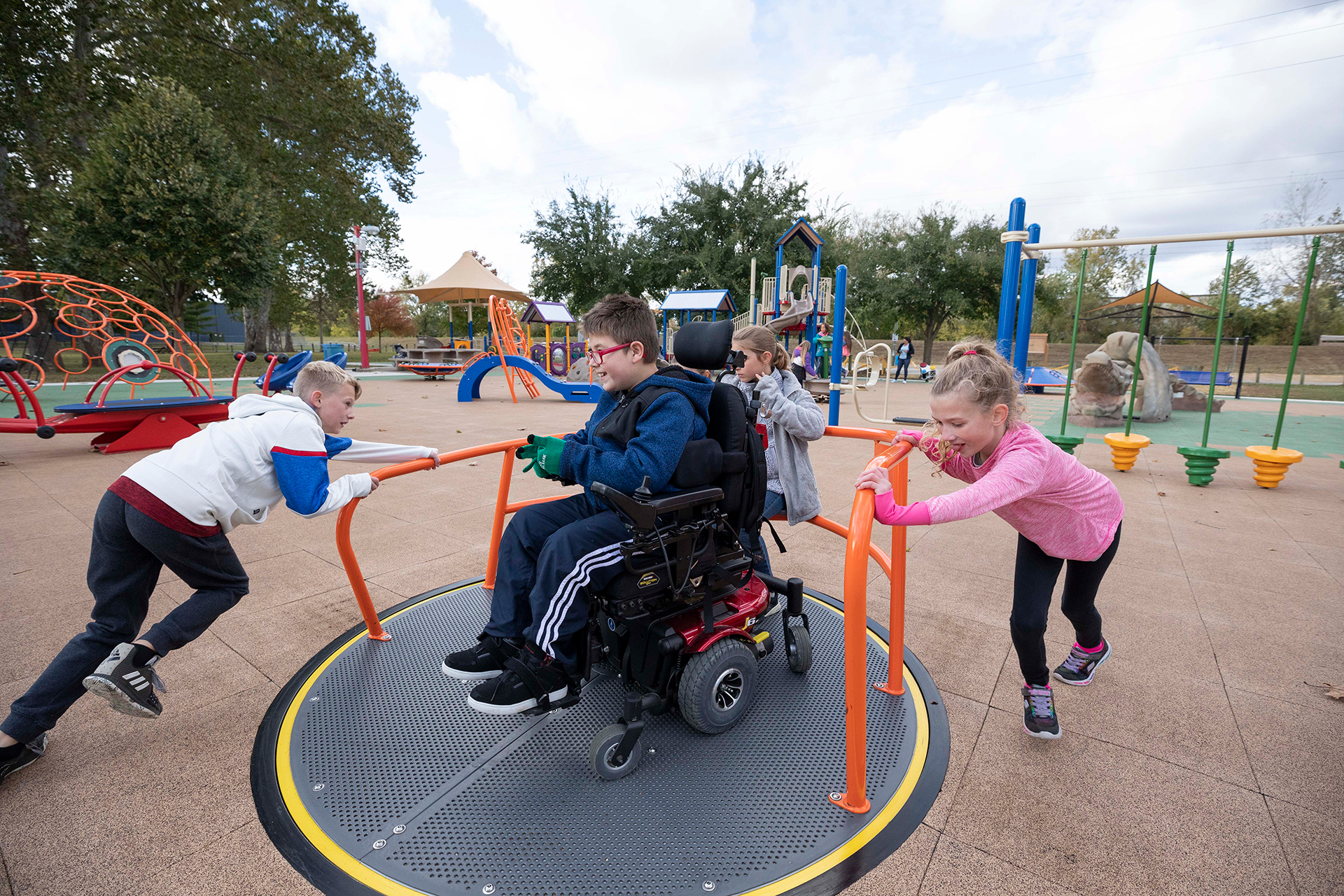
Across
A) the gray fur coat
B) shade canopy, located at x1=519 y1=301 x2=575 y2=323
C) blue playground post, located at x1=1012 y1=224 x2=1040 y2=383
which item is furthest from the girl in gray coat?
shade canopy, located at x1=519 y1=301 x2=575 y2=323

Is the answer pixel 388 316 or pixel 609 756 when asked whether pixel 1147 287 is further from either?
pixel 388 316

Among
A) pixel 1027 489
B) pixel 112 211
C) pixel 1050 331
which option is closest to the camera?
pixel 1027 489

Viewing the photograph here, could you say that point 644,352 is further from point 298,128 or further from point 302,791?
point 298,128

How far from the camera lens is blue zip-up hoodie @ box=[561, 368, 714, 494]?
1.97m

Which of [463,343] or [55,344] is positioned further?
[463,343]

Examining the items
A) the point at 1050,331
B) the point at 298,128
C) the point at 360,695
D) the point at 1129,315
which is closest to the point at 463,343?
the point at 298,128

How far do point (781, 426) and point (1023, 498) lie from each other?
1080mm

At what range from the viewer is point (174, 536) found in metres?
2.04

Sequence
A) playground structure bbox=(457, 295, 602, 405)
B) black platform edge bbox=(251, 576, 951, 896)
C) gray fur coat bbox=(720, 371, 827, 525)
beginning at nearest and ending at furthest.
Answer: black platform edge bbox=(251, 576, 951, 896)
gray fur coat bbox=(720, 371, 827, 525)
playground structure bbox=(457, 295, 602, 405)

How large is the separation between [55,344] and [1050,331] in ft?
155

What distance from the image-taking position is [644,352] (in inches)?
88.9

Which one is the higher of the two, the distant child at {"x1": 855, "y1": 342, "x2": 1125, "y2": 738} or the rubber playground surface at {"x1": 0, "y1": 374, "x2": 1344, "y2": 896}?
the distant child at {"x1": 855, "y1": 342, "x2": 1125, "y2": 738}

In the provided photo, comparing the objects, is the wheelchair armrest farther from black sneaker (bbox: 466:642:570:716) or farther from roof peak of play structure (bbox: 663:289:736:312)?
roof peak of play structure (bbox: 663:289:736:312)

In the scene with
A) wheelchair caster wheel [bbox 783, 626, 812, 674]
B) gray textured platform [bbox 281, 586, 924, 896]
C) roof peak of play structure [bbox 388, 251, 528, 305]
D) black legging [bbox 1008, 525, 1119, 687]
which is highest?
roof peak of play structure [bbox 388, 251, 528, 305]
